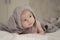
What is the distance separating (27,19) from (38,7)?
249mm

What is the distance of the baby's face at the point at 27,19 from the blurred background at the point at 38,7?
0.12 metres

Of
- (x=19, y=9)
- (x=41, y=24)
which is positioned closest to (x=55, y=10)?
(x=41, y=24)

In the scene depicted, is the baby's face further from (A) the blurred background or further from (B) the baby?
(A) the blurred background

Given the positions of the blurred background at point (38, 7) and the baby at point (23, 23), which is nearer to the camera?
the baby at point (23, 23)

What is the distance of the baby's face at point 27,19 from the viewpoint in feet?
3.17

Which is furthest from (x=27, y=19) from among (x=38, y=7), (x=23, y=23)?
(x=38, y=7)

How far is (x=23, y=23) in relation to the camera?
3.17 feet

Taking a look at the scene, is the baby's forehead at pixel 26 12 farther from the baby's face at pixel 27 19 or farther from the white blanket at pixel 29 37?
the white blanket at pixel 29 37

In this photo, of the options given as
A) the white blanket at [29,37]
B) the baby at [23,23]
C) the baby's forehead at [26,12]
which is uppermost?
the baby's forehead at [26,12]

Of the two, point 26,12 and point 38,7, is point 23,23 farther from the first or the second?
point 38,7

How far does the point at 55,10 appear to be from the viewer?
1228mm

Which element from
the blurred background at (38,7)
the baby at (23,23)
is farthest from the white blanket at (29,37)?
the blurred background at (38,7)

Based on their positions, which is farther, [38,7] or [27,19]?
[38,7]

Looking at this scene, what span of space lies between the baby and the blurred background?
94 mm
